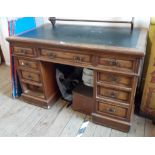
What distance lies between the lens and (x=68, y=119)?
1629 millimetres

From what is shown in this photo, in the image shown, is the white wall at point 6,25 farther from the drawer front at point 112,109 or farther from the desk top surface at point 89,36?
the drawer front at point 112,109

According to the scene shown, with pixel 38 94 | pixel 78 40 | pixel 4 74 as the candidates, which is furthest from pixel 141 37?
pixel 4 74

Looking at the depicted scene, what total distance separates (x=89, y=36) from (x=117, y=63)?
1.24ft

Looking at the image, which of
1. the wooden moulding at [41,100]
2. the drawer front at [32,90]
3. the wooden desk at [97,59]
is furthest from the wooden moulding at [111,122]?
the drawer front at [32,90]

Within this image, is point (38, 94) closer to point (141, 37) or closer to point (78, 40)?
point (78, 40)

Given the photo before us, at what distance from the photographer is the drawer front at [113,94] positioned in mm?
1288

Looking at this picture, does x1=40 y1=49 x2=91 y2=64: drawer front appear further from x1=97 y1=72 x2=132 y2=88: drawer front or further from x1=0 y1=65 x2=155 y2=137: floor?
x1=0 y1=65 x2=155 y2=137: floor

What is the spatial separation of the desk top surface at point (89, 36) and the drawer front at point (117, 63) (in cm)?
9

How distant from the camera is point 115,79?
125 centimetres

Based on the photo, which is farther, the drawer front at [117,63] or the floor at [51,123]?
the floor at [51,123]

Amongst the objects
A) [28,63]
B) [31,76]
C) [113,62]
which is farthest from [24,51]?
[113,62]

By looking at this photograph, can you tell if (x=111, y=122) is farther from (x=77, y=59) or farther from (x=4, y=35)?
(x=4, y=35)

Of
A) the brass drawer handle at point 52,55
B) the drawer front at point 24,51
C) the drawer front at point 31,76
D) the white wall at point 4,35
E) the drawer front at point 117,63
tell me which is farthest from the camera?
the white wall at point 4,35

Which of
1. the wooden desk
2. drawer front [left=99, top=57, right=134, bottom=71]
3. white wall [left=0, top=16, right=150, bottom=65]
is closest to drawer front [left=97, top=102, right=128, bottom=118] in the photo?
the wooden desk
